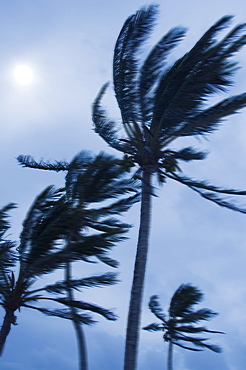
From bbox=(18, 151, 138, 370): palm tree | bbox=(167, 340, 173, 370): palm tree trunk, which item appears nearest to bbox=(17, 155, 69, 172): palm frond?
bbox=(18, 151, 138, 370): palm tree

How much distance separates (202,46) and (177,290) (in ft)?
35.8

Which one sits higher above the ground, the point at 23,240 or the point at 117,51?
the point at 117,51

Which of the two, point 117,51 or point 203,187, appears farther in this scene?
point 117,51

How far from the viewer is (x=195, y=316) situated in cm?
1841

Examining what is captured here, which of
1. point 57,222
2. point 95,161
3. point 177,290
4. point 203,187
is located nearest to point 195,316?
point 177,290

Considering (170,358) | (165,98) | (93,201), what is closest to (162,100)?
(165,98)

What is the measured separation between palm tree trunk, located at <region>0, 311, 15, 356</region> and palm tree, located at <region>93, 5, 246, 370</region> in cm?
431

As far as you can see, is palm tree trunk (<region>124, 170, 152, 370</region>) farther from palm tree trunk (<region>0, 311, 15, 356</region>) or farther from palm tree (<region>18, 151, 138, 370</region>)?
palm tree trunk (<region>0, 311, 15, 356</region>)

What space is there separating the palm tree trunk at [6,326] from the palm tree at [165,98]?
4.31 meters

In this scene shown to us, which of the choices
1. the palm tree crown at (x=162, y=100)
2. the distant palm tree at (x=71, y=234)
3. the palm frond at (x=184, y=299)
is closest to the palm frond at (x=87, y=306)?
the distant palm tree at (x=71, y=234)

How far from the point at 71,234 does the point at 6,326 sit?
337 centimetres

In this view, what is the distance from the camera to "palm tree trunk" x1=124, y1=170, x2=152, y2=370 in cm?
984

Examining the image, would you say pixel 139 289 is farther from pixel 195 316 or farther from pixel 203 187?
pixel 195 316

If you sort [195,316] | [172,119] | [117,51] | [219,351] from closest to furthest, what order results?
[172,119] → [117,51] → [219,351] → [195,316]
